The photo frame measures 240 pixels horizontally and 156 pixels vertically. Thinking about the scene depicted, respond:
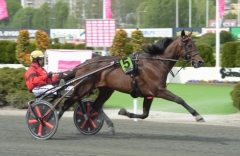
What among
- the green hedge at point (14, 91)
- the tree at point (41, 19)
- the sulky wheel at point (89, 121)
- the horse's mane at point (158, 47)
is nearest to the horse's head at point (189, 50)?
the horse's mane at point (158, 47)

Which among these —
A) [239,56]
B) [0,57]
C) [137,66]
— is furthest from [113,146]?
[0,57]

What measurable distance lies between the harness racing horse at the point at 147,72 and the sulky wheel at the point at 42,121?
43 cm

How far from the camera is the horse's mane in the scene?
Answer: 870cm

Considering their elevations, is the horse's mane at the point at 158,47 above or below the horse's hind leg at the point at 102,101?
above

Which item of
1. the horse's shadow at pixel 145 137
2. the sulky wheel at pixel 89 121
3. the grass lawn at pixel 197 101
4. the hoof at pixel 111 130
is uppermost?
the sulky wheel at pixel 89 121

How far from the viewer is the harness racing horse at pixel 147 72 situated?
839cm

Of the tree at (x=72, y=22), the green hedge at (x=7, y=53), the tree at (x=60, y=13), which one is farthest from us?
the tree at (x=60, y=13)

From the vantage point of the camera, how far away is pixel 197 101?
1423 centimetres

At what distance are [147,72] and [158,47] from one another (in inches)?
20.8

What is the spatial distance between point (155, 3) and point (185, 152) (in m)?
61.0

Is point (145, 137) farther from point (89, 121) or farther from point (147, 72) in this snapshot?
point (147, 72)

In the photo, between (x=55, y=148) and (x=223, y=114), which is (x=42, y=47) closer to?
(x=223, y=114)

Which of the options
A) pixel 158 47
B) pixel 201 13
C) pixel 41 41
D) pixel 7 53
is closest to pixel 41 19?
pixel 201 13

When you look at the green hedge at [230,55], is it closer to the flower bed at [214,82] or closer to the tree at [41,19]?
the flower bed at [214,82]
